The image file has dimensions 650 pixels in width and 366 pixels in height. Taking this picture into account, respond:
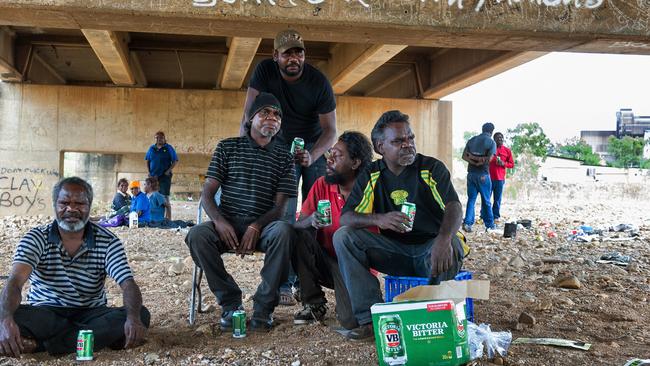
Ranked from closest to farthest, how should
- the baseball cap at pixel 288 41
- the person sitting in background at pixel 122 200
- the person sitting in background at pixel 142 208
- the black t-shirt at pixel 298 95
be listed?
the baseball cap at pixel 288 41 < the black t-shirt at pixel 298 95 < the person sitting in background at pixel 142 208 < the person sitting in background at pixel 122 200

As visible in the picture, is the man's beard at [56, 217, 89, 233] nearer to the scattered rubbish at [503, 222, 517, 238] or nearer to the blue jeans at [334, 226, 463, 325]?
the blue jeans at [334, 226, 463, 325]

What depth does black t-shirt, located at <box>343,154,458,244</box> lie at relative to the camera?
13.0 ft

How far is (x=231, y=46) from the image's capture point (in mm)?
11492

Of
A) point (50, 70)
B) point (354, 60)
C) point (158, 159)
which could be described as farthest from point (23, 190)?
point (354, 60)

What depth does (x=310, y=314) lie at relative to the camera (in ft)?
14.4

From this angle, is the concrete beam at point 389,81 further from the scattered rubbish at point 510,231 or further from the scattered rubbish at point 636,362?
the scattered rubbish at point 636,362

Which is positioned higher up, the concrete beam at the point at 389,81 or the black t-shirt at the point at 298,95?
the concrete beam at the point at 389,81

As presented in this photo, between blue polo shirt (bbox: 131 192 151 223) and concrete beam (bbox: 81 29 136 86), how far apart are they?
2.85 meters

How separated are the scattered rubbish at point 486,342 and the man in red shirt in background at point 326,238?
846 millimetres

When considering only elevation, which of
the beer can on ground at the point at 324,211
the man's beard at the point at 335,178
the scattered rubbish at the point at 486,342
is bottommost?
the scattered rubbish at the point at 486,342

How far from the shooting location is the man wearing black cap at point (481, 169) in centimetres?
1126

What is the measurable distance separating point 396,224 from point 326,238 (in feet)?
2.98

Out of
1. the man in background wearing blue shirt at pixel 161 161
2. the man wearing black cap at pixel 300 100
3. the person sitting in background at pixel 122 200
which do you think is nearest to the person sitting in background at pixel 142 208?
the person sitting in background at pixel 122 200

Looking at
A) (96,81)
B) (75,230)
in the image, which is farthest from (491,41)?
(96,81)
